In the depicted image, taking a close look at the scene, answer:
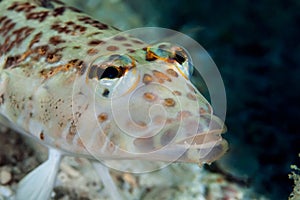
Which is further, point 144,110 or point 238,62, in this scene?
point 238,62

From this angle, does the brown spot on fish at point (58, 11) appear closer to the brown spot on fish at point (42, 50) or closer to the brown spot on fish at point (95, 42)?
the brown spot on fish at point (42, 50)

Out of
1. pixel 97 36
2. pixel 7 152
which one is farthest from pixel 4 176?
pixel 97 36

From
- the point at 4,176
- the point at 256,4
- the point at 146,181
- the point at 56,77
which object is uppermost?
the point at 256,4

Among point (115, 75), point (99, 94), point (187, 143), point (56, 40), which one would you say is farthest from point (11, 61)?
point (187, 143)

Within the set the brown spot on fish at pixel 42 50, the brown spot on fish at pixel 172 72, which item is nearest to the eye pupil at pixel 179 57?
the brown spot on fish at pixel 172 72

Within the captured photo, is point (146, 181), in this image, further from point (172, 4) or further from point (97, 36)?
point (172, 4)

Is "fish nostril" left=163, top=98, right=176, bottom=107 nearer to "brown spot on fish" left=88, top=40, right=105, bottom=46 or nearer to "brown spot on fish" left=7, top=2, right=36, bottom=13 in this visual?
"brown spot on fish" left=88, top=40, right=105, bottom=46

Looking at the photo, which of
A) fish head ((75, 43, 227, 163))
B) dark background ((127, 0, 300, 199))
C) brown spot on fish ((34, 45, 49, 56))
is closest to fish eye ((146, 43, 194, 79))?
fish head ((75, 43, 227, 163))

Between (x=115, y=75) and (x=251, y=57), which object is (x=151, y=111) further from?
(x=251, y=57)
